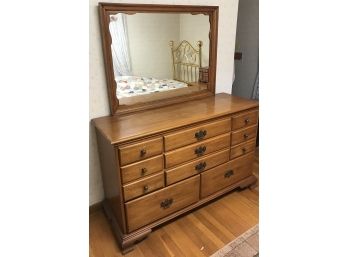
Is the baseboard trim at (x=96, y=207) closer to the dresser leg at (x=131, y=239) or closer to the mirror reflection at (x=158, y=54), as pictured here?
the dresser leg at (x=131, y=239)

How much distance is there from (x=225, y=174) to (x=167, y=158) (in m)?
0.63

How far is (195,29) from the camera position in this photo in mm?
1913

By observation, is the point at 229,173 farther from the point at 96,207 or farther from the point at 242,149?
the point at 96,207

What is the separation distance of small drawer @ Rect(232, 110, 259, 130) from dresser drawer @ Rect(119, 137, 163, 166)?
657 mm

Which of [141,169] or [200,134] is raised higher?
[200,134]

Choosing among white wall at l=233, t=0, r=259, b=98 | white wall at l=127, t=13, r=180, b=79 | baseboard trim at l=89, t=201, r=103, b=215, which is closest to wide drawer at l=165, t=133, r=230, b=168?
white wall at l=127, t=13, r=180, b=79

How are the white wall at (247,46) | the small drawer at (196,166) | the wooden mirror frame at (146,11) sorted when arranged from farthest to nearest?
1. the white wall at (247,46)
2. the small drawer at (196,166)
3. the wooden mirror frame at (146,11)

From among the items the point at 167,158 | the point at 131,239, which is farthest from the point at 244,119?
the point at 131,239

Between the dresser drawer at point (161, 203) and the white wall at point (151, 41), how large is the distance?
844 millimetres

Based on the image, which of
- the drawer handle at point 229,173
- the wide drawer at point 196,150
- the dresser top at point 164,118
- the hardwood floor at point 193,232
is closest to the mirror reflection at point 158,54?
the dresser top at point 164,118

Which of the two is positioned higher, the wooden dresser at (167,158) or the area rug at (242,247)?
the wooden dresser at (167,158)

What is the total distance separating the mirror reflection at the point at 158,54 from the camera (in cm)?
162

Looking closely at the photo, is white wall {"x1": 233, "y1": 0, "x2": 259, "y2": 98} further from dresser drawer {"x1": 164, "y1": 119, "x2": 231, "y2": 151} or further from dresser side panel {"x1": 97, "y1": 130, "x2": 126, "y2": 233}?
dresser side panel {"x1": 97, "y1": 130, "x2": 126, "y2": 233}
